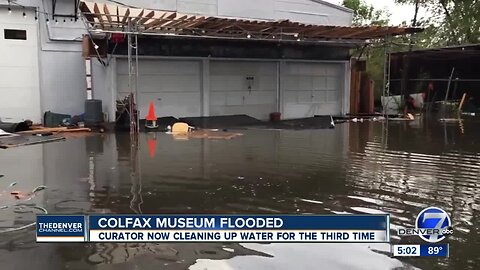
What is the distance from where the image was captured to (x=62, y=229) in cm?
421

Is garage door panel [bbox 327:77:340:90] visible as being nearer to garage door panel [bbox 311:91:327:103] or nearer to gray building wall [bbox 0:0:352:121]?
garage door panel [bbox 311:91:327:103]

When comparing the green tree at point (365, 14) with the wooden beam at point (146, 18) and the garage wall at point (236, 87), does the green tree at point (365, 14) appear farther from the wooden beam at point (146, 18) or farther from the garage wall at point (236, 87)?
the wooden beam at point (146, 18)

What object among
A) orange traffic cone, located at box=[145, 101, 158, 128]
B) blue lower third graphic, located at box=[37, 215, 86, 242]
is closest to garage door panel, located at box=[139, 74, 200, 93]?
orange traffic cone, located at box=[145, 101, 158, 128]

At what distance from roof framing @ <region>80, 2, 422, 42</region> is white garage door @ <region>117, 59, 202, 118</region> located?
1796mm

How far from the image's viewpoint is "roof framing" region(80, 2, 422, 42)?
42.9ft

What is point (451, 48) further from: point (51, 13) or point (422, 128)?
point (51, 13)

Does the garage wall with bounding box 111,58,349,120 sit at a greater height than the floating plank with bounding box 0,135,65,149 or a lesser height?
greater

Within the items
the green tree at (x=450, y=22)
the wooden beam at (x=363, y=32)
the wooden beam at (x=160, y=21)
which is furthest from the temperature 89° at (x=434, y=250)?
the green tree at (x=450, y=22)

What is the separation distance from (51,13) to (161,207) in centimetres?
1188

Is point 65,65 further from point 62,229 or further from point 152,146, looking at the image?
point 62,229

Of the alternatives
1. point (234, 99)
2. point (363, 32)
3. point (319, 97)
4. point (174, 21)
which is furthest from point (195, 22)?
point (319, 97)

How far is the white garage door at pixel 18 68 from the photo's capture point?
50.2ft

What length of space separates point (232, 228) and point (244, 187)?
9.58ft

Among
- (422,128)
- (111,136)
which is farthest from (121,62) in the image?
(422,128)
